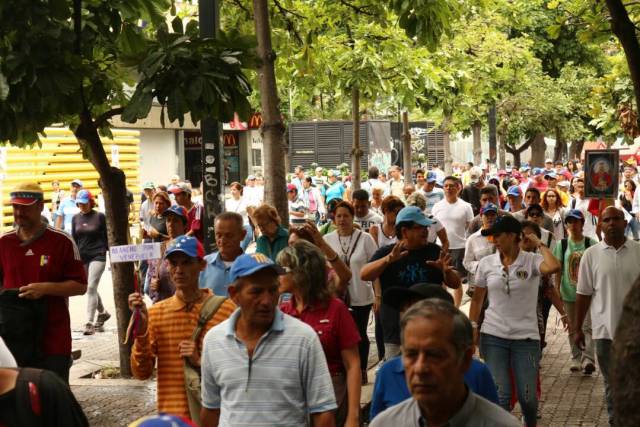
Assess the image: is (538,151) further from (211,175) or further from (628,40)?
(628,40)

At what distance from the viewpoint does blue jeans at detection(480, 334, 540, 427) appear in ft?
26.8

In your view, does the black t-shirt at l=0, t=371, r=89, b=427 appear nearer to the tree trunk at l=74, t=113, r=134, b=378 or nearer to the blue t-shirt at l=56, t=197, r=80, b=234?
the tree trunk at l=74, t=113, r=134, b=378

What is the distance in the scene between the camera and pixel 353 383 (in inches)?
237

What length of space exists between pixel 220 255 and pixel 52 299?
1.13 metres

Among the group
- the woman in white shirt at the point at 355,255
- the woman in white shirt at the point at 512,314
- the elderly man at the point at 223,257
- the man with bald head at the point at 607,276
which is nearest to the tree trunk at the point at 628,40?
the man with bald head at the point at 607,276

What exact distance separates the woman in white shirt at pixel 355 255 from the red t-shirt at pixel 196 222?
2633mm

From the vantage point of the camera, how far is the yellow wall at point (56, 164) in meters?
33.3

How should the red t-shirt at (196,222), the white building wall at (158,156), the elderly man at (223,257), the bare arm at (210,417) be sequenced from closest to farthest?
the bare arm at (210,417)
the elderly man at (223,257)
the red t-shirt at (196,222)
the white building wall at (158,156)

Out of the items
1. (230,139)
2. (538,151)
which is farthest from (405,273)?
(538,151)

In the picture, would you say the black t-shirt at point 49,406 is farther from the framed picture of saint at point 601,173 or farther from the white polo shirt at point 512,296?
the framed picture of saint at point 601,173

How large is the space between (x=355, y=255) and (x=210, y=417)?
5.69 m

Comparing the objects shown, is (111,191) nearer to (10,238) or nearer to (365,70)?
(10,238)

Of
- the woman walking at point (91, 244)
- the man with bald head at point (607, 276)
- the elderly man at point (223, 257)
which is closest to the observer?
the elderly man at point (223, 257)

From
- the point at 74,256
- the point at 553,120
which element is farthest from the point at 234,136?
the point at 74,256
